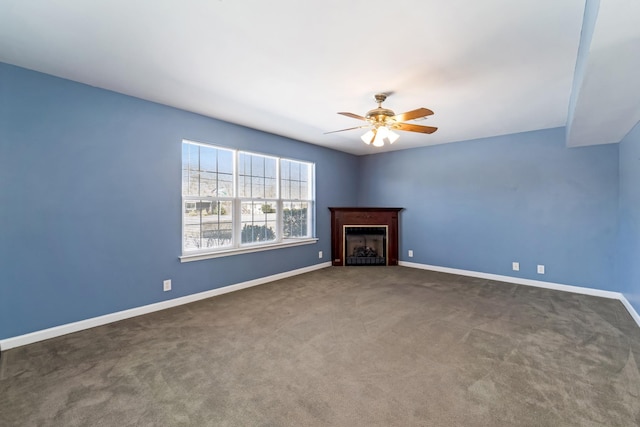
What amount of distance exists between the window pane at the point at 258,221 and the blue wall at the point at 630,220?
4579mm

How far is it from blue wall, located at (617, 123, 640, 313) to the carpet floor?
346 mm

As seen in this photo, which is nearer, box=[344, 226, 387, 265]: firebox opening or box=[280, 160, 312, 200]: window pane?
box=[280, 160, 312, 200]: window pane

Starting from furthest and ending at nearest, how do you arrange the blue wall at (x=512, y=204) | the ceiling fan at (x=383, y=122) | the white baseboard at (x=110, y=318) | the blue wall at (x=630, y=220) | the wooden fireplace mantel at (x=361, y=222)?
the wooden fireplace mantel at (x=361, y=222) → the blue wall at (x=512, y=204) → the blue wall at (x=630, y=220) → the ceiling fan at (x=383, y=122) → the white baseboard at (x=110, y=318)

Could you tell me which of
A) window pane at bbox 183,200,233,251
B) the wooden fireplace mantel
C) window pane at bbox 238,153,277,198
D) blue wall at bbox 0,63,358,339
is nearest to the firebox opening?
the wooden fireplace mantel

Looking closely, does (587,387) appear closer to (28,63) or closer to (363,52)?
(363,52)

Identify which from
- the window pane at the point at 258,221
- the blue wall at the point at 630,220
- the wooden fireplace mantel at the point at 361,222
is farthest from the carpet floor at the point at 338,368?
the wooden fireplace mantel at the point at 361,222

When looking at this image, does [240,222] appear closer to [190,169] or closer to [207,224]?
[207,224]

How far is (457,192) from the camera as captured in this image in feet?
17.2

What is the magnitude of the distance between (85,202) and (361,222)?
4.45 m

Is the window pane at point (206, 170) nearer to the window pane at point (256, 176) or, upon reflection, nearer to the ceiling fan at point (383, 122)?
the window pane at point (256, 176)

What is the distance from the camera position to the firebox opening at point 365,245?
232 inches

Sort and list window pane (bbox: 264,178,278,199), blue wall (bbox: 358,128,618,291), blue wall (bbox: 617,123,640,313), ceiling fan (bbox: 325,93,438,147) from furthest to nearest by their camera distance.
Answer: window pane (bbox: 264,178,278,199)
blue wall (bbox: 358,128,618,291)
blue wall (bbox: 617,123,640,313)
ceiling fan (bbox: 325,93,438,147)

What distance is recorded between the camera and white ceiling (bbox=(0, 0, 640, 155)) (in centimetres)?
177

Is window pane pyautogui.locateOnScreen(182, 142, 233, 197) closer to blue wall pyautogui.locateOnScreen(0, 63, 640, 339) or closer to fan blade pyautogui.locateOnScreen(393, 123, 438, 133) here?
blue wall pyautogui.locateOnScreen(0, 63, 640, 339)
